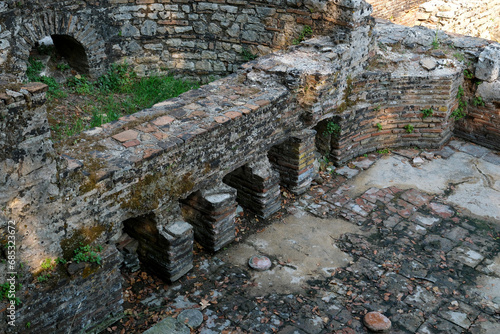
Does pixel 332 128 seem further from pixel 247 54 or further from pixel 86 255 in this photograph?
pixel 86 255

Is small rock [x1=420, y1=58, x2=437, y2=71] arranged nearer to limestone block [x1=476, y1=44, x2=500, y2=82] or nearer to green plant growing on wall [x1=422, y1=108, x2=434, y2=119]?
green plant growing on wall [x1=422, y1=108, x2=434, y2=119]

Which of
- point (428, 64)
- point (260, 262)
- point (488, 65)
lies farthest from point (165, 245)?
point (488, 65)

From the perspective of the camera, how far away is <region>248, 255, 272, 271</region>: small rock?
16.6ft

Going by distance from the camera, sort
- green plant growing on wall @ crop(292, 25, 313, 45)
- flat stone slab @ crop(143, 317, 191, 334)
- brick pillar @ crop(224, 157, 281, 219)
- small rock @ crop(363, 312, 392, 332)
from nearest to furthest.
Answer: flat stone slab @ crop(143, 317, 191, 334) → small rock @ crop(363, 312, 392, 332) → brick pillar @ crop(224, 157, 281, 219) → green plant growing on wall @ crop(292, 25, 313, 45)

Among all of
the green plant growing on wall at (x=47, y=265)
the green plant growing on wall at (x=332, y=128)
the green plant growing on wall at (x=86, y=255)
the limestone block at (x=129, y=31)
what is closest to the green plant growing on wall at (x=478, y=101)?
the green plant growing on wall at (x=332, y=128)

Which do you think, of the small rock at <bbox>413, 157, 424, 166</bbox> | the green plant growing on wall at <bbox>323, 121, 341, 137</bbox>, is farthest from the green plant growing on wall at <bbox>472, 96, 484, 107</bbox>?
the green plant growing on wall at <bbox>323, 121, 341, 137</bbox>

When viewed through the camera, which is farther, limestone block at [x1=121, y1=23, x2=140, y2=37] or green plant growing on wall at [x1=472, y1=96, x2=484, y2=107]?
limestone block at [x1=121, y1=23, x2=140, y2=37]

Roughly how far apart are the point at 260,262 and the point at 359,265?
100 centimetres

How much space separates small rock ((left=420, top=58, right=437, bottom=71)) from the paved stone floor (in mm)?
1345

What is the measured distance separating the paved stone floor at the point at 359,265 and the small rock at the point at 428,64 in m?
1.34

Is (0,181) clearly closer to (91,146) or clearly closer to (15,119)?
(15,119)

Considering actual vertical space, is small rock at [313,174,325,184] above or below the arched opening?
below

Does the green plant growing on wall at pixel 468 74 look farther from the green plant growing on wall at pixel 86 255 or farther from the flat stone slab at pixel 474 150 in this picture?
the green plant growing on wall at pixel 86 255

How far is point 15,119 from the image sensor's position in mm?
3371
